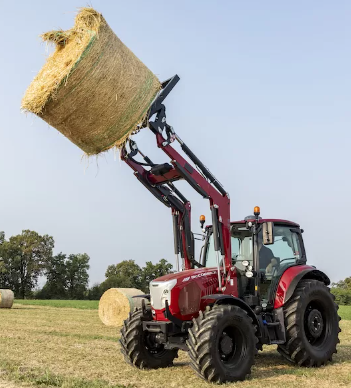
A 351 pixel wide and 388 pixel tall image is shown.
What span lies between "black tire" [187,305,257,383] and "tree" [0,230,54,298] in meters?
52.1

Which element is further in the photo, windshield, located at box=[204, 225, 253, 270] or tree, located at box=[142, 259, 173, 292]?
tree, located at box=[142, 259, 173, 292]

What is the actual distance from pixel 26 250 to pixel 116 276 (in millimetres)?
10926

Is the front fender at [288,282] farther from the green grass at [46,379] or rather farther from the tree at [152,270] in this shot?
the tree at [152,270]

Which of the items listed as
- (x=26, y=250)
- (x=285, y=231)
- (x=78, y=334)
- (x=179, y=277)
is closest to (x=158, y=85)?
(x=179, y=277)

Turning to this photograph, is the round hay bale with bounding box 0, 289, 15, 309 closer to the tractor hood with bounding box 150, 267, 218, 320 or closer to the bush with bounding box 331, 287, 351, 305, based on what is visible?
the tractor hood with bounding box 150, 267, 218, 320

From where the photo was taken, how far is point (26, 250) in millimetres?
58625

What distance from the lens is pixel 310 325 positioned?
7.97 metres

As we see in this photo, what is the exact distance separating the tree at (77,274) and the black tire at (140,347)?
49.2m

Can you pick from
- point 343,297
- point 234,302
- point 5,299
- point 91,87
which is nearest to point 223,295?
point 234,302

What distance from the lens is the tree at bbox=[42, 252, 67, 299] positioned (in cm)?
5478

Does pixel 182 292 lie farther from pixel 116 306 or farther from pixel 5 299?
pixel 5 299

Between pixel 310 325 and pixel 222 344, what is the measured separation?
6.20ft

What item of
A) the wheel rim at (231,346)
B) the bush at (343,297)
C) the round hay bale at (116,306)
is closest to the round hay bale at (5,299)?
the round hay bale at (116,306)

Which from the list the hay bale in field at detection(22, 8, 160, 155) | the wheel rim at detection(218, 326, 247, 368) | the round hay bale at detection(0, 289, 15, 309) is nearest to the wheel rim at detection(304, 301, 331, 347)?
the wheel rim at detection(218, 326, 247, 368)
